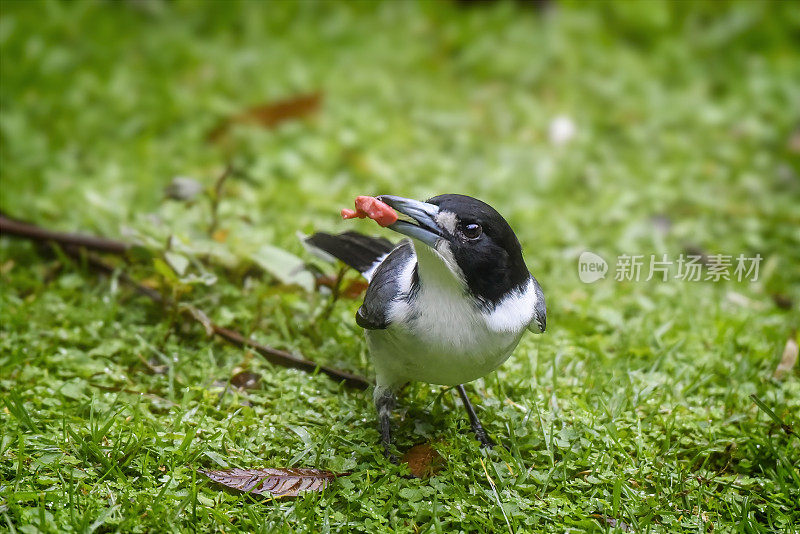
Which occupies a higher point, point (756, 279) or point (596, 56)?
point (596, 56)

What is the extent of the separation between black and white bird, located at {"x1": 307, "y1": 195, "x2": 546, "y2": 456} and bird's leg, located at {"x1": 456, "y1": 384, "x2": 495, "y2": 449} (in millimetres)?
274

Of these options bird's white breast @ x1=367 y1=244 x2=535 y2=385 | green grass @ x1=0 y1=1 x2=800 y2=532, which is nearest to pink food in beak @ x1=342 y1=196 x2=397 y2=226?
bird's white breast @ x1=367 y1=244 x2=535 y2=385

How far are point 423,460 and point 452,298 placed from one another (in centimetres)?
67

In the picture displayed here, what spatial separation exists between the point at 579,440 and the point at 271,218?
2.34 m

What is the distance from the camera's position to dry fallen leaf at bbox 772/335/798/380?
359 centimetres

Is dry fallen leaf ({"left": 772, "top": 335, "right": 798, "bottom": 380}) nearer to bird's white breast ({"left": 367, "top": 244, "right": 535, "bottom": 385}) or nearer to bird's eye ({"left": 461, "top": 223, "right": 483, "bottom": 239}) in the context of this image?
bird's white breast ({"left": 367, "top": 244, "right": 535, "bottom": 385})

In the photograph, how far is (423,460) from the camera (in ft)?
9.94

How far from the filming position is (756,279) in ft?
15.2

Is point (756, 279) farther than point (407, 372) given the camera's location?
Yes

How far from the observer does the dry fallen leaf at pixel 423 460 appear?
2977mm

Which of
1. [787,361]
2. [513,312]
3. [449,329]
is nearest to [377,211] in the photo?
[449,329]

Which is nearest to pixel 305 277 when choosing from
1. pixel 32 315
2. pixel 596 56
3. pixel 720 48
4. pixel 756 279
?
pixel 32 315

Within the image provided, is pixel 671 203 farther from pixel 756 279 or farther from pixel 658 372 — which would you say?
pixel 658 372

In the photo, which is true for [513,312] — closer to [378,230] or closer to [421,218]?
[421,218]
